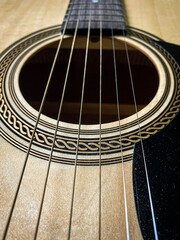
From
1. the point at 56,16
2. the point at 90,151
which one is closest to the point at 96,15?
the point at 56,16

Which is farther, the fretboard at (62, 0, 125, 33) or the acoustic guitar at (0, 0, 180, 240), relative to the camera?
the fretboard at (62, 0, 125, 33)

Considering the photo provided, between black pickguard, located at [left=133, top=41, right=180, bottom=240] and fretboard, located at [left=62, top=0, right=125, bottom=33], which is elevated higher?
fretboard, located at [left=62, top=0, right=125, bottom=33]

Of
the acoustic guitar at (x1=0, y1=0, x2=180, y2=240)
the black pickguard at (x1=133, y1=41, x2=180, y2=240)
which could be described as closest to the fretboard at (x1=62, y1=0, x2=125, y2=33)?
the acoustic guitar at (x1=0, y1=0, x2=180, y2=240)

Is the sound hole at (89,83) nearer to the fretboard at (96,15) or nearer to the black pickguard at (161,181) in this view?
the fretboard at (96,15)

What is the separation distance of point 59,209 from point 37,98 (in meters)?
0.54

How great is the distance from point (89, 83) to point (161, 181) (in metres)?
0.57

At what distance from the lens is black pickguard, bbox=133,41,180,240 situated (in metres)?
0.40

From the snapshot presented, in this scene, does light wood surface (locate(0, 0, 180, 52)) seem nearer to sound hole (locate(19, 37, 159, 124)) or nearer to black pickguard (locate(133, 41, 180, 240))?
sound hole (locate(19, 37, 159, 124))

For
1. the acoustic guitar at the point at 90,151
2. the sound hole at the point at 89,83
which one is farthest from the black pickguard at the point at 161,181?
the sound hole at the point at 89,83

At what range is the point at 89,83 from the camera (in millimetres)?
959

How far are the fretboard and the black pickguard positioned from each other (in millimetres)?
394

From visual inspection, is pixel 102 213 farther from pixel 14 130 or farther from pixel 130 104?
pixel 130 104

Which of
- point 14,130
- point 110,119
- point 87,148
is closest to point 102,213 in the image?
point 87,148

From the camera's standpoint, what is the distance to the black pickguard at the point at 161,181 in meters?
0.40
